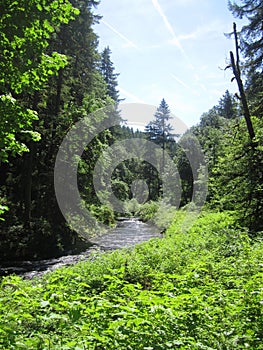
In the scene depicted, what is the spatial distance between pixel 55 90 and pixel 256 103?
1296cm

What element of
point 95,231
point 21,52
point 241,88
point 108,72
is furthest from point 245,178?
point 108,72

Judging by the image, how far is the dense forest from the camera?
9.29 ft

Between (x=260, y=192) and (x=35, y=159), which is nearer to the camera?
(x=260, y=192)

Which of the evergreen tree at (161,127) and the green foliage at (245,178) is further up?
the evergreen tree at (161,127)

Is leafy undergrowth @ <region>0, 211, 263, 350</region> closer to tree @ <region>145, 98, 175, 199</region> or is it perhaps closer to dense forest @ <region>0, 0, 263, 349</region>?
dense forest @ <region>0, 0, 263, 349</region>

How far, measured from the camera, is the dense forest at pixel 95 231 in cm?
283

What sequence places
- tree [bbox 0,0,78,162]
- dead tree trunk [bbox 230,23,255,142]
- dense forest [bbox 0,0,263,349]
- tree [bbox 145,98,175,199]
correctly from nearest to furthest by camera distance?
dense forest [bbox 0,0,263,349] < tree [bbox 0,0,78,162] < dead tree trunk [bbox 230,23,255,142] < tree [bbox 145,98,175,199]

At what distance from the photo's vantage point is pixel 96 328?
2797 mm

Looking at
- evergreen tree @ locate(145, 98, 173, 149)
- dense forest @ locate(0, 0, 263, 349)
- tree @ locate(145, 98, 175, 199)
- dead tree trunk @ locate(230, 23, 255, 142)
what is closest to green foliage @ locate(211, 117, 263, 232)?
dense forest @ locate(0, 0, 263, 349)

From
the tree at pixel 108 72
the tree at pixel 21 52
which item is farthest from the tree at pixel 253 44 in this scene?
the tree at pixel 108 72

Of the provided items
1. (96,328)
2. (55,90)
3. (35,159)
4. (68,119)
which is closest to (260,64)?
(68,119)

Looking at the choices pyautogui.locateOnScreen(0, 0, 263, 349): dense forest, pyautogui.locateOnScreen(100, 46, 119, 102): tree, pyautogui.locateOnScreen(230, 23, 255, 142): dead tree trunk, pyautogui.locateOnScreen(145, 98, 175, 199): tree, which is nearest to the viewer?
pyautogui.locateOnScreen(0, 0, 263, 349): dense forest

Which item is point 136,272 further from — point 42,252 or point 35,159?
point 35,159

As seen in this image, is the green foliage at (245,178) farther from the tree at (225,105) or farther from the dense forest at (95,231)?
the tree at (225,105)
